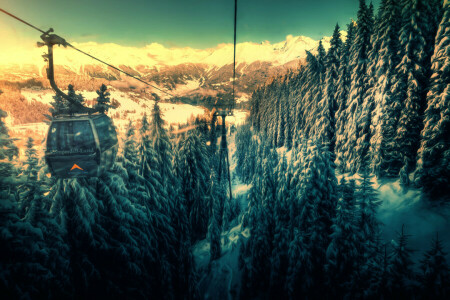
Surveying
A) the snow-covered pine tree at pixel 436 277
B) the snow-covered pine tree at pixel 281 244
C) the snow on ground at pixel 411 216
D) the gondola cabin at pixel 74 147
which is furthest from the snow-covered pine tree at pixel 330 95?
the gondola cabin at pixel 74 147

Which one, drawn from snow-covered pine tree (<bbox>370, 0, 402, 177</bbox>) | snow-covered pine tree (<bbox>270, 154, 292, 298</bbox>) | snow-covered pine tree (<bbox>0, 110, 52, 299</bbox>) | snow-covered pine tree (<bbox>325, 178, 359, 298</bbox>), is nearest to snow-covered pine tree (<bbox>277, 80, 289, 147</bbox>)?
snow-covered pine tree (<bbox>370, 0, 402, 177</bbox>)

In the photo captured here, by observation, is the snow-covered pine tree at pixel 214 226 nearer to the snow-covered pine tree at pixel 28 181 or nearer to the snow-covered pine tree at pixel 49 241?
the snow-covered pine tree at pixel 49 241

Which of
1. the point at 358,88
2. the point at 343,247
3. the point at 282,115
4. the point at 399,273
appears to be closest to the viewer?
the point at 399,273

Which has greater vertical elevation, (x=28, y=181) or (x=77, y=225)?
(x=28, y=181)

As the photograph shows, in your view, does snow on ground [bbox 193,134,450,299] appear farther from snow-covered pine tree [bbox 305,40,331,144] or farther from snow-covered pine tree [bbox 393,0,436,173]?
snow-covered pine tree [bbox 305,40,331,144]

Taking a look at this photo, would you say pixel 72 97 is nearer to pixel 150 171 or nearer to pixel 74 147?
pixel 74 147

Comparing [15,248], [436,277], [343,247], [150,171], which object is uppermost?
[150,171]

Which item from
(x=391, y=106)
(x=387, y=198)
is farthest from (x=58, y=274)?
(x=391, y=106)

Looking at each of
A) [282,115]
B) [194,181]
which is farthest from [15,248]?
[282,115]
